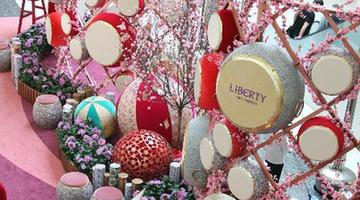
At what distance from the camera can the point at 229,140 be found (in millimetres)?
3312

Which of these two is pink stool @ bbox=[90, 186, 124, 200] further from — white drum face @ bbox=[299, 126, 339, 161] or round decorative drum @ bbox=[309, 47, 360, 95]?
round decorative drum @ bbox=[309, 47, 360, 95]

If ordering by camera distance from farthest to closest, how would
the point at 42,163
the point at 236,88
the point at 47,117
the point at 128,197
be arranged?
1. the point at 47,117
2. the point at 42,163
3. the point at 128,197
4. the point at 236,88

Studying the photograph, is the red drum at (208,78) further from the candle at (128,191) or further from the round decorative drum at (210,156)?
the candle at (128,191)

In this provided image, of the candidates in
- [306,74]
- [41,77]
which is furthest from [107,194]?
[41,77]

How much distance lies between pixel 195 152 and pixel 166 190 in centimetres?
56

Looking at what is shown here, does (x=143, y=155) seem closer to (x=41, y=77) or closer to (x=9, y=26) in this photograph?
(x=41, y=77)

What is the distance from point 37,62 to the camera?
6090 mm

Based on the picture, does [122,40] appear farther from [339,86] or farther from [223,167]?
[339,86]

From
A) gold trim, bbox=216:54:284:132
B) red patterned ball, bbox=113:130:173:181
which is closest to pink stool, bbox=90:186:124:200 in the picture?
red patterned ball, bbox=113:130:173:181

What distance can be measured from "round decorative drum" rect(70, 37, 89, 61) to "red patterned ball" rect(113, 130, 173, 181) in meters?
0.89

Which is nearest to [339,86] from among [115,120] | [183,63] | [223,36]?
[223,36]

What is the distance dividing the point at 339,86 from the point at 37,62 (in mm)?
3976

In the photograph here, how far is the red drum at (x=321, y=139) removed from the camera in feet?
9.52

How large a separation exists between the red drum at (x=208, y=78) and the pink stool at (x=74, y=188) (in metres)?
1.39
